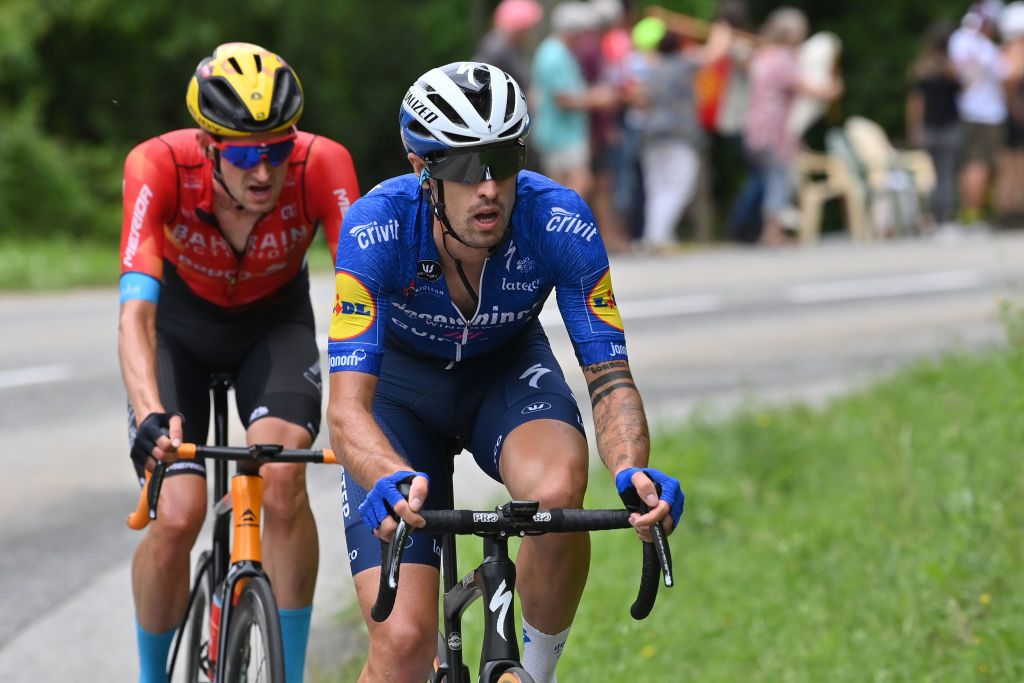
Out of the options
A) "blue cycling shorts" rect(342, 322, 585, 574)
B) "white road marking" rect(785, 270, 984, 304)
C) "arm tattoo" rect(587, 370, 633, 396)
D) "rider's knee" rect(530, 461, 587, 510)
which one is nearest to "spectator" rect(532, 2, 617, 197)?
"white road marking" rect(785, 270, 984, 304)

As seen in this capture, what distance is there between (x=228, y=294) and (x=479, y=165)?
1801 millimetres

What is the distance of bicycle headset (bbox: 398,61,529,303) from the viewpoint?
3.96m

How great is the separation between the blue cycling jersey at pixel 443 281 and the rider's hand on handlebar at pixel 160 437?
67cm

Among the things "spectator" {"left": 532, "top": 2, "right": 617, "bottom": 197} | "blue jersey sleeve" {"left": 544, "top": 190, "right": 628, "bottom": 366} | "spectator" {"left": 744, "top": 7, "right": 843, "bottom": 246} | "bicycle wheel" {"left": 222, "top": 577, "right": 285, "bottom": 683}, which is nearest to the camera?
"blue jersey sleeve" {"left": 544, "top": 190, "right": 628, "bottom": 366}

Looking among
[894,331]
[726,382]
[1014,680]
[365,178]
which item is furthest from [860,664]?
[365,178]

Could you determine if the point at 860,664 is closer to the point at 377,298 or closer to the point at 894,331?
the point at 377,298

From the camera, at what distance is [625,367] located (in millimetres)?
4207

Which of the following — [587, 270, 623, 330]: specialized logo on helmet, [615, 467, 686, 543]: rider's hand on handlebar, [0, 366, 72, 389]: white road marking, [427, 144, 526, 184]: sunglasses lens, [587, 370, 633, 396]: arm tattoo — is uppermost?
[427, 144, 526, 184]: sunglasses lens

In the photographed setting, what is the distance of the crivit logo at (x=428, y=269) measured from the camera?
418cm

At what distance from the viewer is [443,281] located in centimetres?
422

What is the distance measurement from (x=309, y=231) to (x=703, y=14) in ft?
62.5

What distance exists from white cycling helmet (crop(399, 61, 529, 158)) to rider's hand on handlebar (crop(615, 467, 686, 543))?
896mm

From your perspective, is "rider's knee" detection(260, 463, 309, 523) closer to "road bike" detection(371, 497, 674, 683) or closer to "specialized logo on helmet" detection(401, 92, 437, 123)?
"road bike" detection(371, 497, 674, 683)

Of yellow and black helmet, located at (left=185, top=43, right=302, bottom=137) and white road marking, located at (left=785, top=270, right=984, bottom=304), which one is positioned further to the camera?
white road marking, located at (left=785, top=270, right=984, bottom=304)
